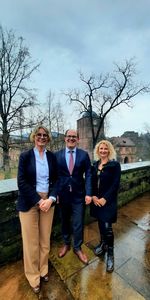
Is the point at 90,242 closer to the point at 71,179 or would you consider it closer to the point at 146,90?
the point at 71,179

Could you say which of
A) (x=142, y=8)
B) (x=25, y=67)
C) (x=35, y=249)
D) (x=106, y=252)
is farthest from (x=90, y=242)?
(x=25, y=67)

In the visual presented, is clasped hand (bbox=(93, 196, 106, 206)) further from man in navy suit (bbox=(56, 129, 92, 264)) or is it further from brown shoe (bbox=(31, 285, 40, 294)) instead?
brown shoe (bbox=(31, 285, 40, 294))

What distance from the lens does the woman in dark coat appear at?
6.58 ft

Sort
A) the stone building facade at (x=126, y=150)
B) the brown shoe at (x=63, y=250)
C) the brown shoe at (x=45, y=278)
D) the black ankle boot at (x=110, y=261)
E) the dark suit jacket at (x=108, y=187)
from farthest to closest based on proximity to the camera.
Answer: the stone building facade at (x=126, y=150), the brown shoe at (x=63, y=250), the dark suit jacket at (x=108, y=187), the black ankle boot at (x=110, y=261), the brown shoe at (x=45, y=278)

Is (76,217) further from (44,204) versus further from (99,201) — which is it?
(44,204)

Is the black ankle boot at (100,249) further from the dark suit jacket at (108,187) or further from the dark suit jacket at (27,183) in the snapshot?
the dark suit jacket at (27,183)

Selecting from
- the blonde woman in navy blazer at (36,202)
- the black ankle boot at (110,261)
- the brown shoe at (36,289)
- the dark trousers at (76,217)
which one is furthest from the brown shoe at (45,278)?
the black ankle boot at (110,261)

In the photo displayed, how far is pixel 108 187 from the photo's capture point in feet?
6.66

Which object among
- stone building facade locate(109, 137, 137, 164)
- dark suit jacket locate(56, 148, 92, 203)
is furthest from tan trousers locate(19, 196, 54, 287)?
stone building facade locate(109, 137, 137, 164)

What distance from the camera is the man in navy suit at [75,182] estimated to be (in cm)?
203

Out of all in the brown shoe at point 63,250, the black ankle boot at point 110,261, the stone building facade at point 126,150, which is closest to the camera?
the black ankle boot at point 110,261

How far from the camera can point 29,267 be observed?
1.68 metres

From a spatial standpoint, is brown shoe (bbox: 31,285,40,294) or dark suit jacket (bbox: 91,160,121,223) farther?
dark suit jacket (bbox: 91,160,121,223)

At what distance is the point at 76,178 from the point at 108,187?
Result: 40 cm
